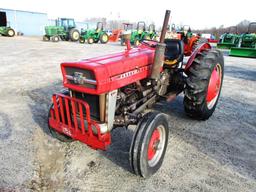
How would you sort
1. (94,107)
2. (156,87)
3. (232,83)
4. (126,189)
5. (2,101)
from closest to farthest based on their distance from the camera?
1. (126,189)
2. (94,107)
3. (156,87)
4. (2,101)
5. (232,83)

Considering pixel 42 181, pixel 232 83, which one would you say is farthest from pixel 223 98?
pixel 42 181

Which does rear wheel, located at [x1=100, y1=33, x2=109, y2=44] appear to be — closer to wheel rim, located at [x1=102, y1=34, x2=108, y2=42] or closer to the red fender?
wheel rim, located at [x1=102, y1=34, x2=108, y2=42]

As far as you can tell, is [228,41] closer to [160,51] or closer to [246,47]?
[246,47]

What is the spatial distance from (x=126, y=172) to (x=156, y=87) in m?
1.28

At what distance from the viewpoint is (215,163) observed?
278 centimetres

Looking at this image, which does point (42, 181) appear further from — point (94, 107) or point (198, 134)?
point (198, 134)

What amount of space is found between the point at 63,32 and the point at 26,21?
52.6 ft

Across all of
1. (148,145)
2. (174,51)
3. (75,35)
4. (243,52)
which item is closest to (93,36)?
(75,35)

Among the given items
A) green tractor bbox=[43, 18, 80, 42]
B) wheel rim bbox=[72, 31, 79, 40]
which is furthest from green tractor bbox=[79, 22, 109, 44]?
green tractor bbox=[43, 18, 80, 42]

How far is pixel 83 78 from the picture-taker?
7.71ft

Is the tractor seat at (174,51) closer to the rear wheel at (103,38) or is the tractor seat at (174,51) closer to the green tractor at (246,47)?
the green tractor at (246,47)

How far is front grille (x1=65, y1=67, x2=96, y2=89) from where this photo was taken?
231cm

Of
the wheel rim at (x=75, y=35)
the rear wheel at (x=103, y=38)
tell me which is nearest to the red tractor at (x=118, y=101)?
the rear wheel at (x=103, y=38)

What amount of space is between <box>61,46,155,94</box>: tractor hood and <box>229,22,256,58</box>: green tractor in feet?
36.9
